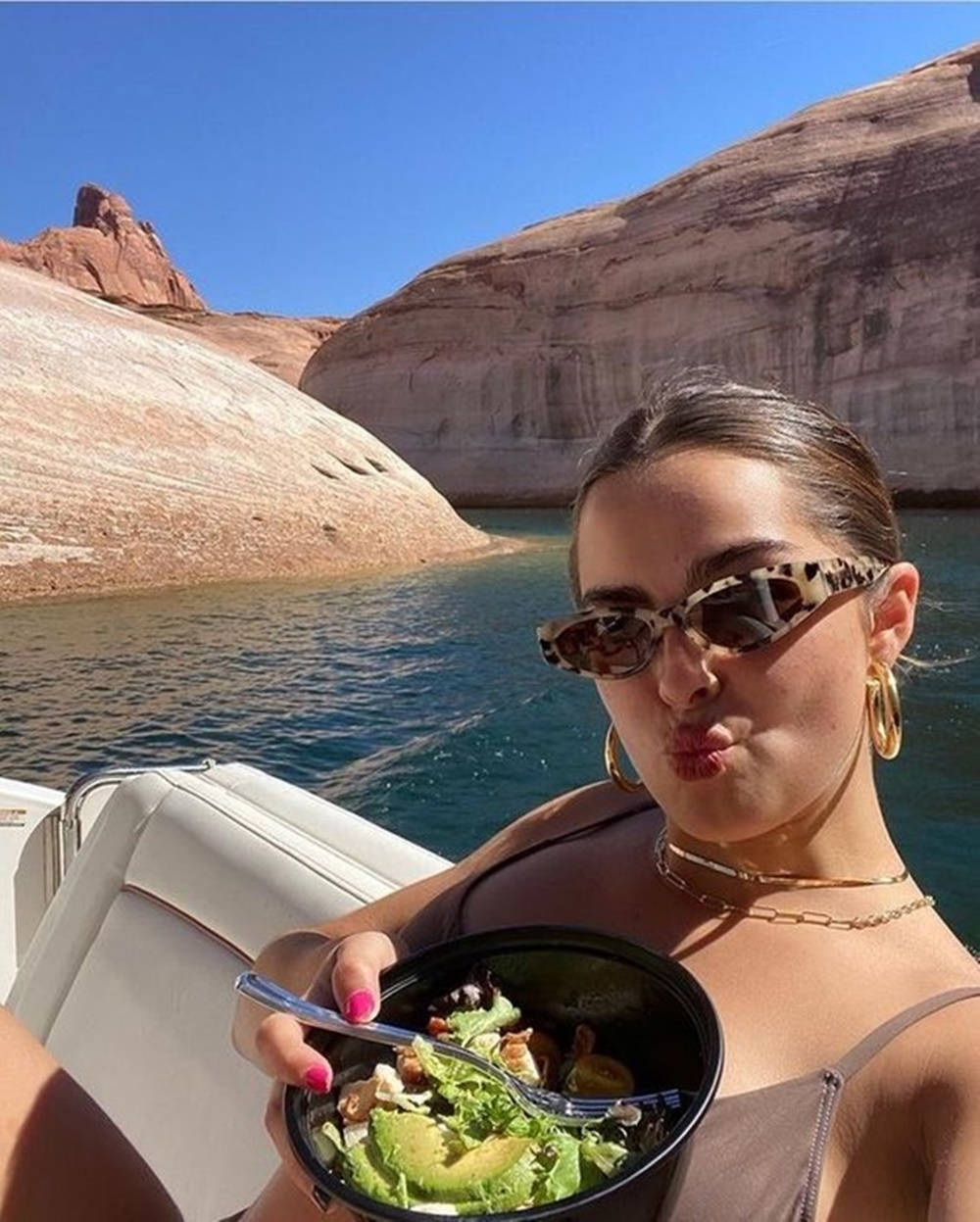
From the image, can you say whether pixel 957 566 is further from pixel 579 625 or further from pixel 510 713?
pixel 579 625

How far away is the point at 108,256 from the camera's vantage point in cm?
9188

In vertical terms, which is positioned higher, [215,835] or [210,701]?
[215,835]

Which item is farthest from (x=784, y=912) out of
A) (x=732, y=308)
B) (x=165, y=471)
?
(x=732, y=308)

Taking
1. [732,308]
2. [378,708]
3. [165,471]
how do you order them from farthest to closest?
[732,308], [165,471], [378,708]

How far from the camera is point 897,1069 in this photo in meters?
0.96

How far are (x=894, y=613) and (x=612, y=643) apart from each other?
322 mm

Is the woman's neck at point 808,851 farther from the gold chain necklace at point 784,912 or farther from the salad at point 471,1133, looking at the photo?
the salad at point 471,1133

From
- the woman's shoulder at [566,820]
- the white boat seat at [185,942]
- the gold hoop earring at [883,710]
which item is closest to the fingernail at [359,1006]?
the woman's shoulder at [566,820]

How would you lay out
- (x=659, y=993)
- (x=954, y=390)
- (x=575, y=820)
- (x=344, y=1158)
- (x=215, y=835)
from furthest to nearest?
(x=954, y=390) < (x=215, y=835) < (x=575, y=820) < (x=659, y=993) < (x=344, y=1158)

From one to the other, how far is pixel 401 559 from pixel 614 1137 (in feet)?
70.4

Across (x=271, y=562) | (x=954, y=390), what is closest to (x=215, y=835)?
(x=271, y=562)

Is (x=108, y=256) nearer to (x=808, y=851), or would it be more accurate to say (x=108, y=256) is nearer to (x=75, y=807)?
(x=75, y=807)

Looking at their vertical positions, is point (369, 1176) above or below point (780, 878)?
below

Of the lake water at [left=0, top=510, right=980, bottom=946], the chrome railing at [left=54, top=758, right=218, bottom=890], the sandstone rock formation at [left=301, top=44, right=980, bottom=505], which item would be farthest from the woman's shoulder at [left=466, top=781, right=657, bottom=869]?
the sandstone rock formation at [left=301, top=44, right=980, bottom=505]
